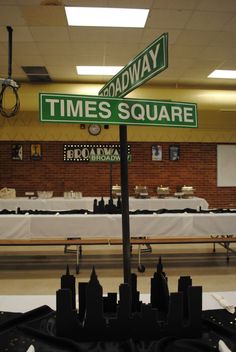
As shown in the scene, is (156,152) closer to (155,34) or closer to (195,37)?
(195,37)

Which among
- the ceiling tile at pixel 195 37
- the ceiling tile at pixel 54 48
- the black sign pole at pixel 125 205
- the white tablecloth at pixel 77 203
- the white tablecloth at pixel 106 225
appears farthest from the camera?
the white tablecloth at pixel 77 203

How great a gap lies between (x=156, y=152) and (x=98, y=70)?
3220mm

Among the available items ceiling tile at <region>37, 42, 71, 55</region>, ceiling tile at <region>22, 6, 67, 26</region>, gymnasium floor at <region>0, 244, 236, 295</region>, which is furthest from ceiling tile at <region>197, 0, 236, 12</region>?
gymnasium floor at <region>0, 244, 236, 295</region>

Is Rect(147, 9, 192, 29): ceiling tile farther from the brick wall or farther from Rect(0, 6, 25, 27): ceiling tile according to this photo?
the brick wall

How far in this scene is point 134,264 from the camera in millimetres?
5355

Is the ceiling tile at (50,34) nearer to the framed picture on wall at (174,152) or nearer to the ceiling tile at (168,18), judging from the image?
the ceiling tile at (168,18)

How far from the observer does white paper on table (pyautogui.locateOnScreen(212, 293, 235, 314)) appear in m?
1.42

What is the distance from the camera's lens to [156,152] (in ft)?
32.3

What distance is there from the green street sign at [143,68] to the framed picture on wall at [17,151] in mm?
8433

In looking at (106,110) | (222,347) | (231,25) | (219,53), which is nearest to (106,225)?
(231,25)

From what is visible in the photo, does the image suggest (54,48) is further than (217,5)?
Yes

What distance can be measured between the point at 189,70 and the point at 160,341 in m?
7.17

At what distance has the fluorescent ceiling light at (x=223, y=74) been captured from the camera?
7.71 m

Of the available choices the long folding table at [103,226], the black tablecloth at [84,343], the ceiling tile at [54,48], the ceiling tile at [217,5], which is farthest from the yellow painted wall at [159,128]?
the black tablecloth at [84,343]
